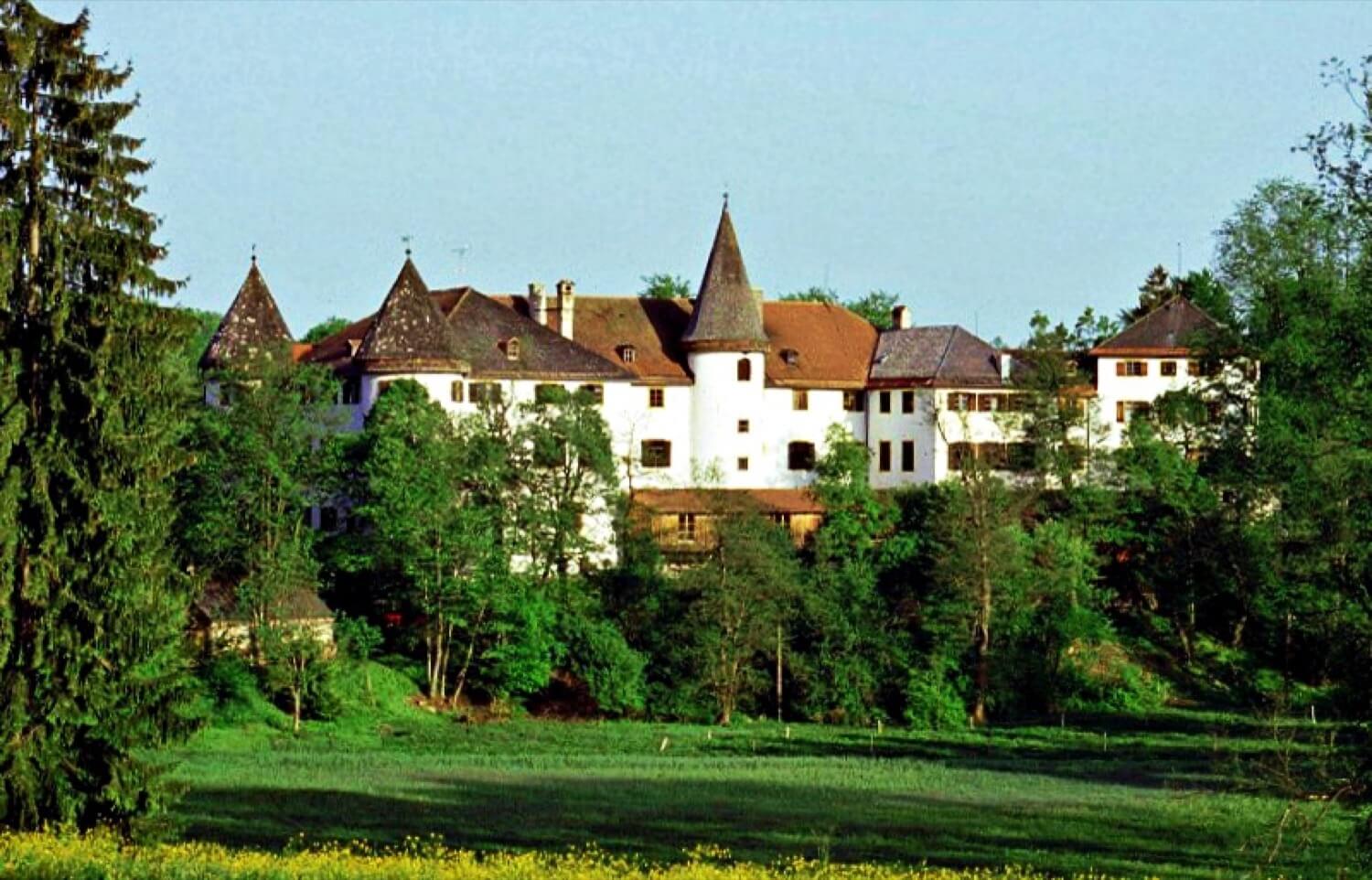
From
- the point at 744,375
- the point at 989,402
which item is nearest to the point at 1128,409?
the point at 989,402

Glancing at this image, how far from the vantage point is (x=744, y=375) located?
301 ft

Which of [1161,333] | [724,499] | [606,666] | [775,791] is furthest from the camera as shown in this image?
[1161,333]

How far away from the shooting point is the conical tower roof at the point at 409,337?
81.7m

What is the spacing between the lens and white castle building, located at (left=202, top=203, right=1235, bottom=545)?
86812 mm

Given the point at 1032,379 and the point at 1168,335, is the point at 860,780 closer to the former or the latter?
the point at 1032,379

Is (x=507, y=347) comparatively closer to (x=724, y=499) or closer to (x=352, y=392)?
(x=352, y=392)

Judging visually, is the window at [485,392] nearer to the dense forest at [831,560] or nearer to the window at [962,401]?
the dense forest at [831,560]

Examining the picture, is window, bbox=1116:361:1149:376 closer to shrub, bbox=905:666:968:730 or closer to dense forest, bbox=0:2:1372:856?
dense forest, bbox=0:2:1372:856

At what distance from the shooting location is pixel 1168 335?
94.9m

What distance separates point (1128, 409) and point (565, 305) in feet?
72.3

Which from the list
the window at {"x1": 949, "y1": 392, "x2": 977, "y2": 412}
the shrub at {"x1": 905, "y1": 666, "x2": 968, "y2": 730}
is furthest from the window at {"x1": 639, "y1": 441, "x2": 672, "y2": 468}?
the shrub at {"x1": 905, "y1": 666, "x2": 968, "y2": 730}

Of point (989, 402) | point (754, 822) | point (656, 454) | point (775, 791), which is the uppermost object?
point (989, 402)

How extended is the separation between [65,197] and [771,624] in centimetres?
4016

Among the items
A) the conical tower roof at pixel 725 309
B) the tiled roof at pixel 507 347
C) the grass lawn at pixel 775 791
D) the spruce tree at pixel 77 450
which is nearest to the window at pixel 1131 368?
the conical tower roof at pixel 725 309
